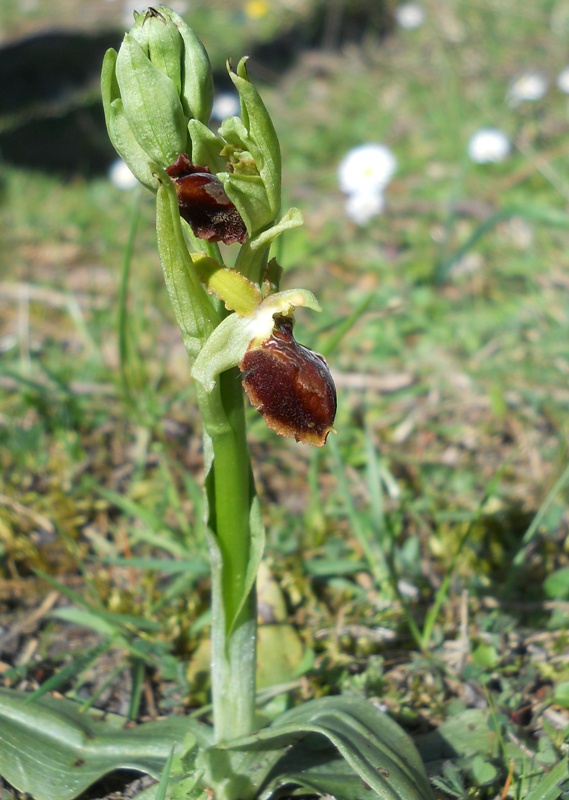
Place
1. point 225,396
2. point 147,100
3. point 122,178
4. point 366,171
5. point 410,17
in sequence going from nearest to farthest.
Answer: point 147,100, point 225,396, point 366,171, point 122,178, point 410,17

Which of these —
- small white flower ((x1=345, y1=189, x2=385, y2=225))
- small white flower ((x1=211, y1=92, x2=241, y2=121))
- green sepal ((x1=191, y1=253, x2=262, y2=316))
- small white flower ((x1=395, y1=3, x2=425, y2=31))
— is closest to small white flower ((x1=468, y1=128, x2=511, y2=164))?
small white flower ((x1=345, y1=189, x2=385, y2=225))

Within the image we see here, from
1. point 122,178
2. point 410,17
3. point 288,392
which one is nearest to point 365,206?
point 122,178

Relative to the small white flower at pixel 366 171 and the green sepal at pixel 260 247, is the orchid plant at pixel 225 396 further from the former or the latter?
the small white flower at pixel 366 171

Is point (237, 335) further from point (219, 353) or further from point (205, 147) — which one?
point (205, 147)

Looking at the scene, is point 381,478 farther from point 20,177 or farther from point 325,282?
point 20,177

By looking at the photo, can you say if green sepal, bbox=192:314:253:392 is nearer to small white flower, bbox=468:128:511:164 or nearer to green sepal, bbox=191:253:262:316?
green sepal, bbox=191:253:262:316

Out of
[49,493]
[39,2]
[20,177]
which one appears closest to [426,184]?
[20,177]
